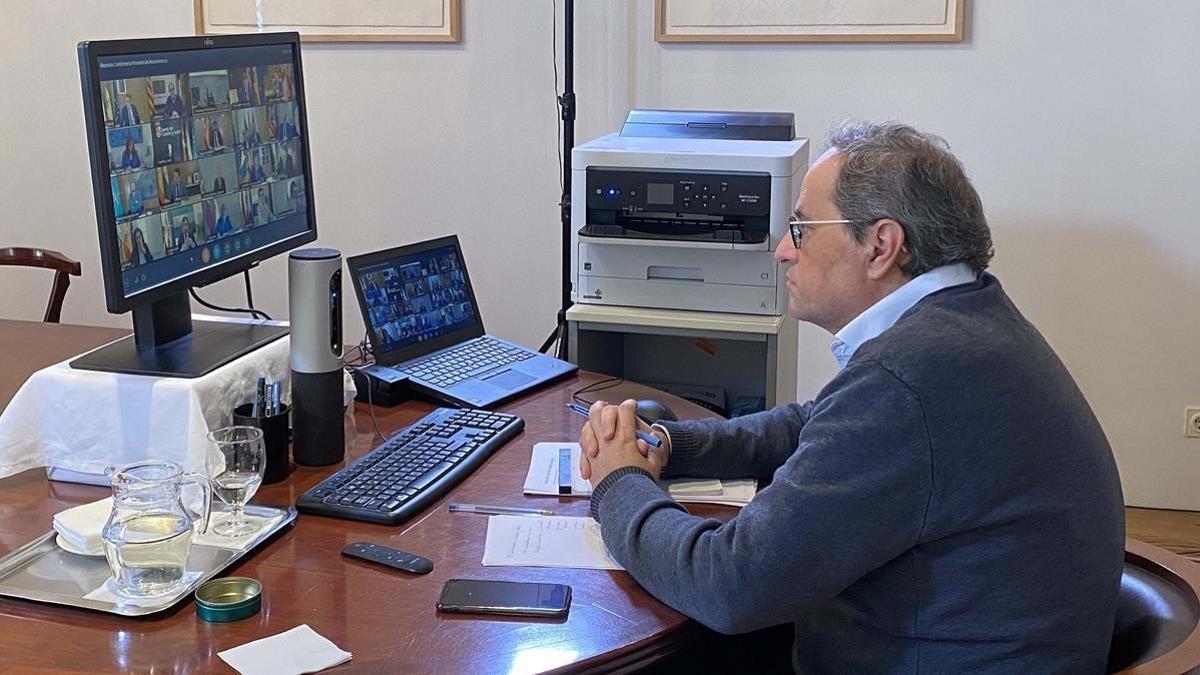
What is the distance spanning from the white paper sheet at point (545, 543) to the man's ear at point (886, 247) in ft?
1.56

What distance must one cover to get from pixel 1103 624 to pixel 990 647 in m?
0.15

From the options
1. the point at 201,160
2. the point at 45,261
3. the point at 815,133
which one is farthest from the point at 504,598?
the point at 815,133

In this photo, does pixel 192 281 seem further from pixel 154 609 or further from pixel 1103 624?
pixel 1103 624

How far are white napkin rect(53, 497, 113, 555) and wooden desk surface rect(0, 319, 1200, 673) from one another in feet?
0.20

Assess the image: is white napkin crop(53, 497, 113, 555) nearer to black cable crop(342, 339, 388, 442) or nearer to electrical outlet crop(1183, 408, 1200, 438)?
black cable crop(342, 339, 388, 442)

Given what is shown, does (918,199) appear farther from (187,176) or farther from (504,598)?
(187,176)

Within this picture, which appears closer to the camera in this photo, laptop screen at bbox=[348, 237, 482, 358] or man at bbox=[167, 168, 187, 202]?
man at bbox=[167, 168, 187, 202]

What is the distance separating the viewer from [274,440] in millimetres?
1764

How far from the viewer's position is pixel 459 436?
6.34 ft

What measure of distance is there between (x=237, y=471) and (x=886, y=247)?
0.86 m

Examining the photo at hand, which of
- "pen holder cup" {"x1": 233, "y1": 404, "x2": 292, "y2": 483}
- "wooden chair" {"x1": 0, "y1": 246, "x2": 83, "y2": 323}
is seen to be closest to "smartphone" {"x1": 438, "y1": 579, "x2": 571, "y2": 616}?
"pen holder cup" {"x1": 233, "y1": 404, "x2": 292, "y2": 483}

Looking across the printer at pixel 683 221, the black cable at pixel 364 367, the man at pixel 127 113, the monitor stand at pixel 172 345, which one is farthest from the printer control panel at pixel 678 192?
the man at pixel 127 113

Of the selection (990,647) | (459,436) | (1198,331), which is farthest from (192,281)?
(1198,331)

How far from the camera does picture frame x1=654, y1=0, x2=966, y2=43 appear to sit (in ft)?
11.1
